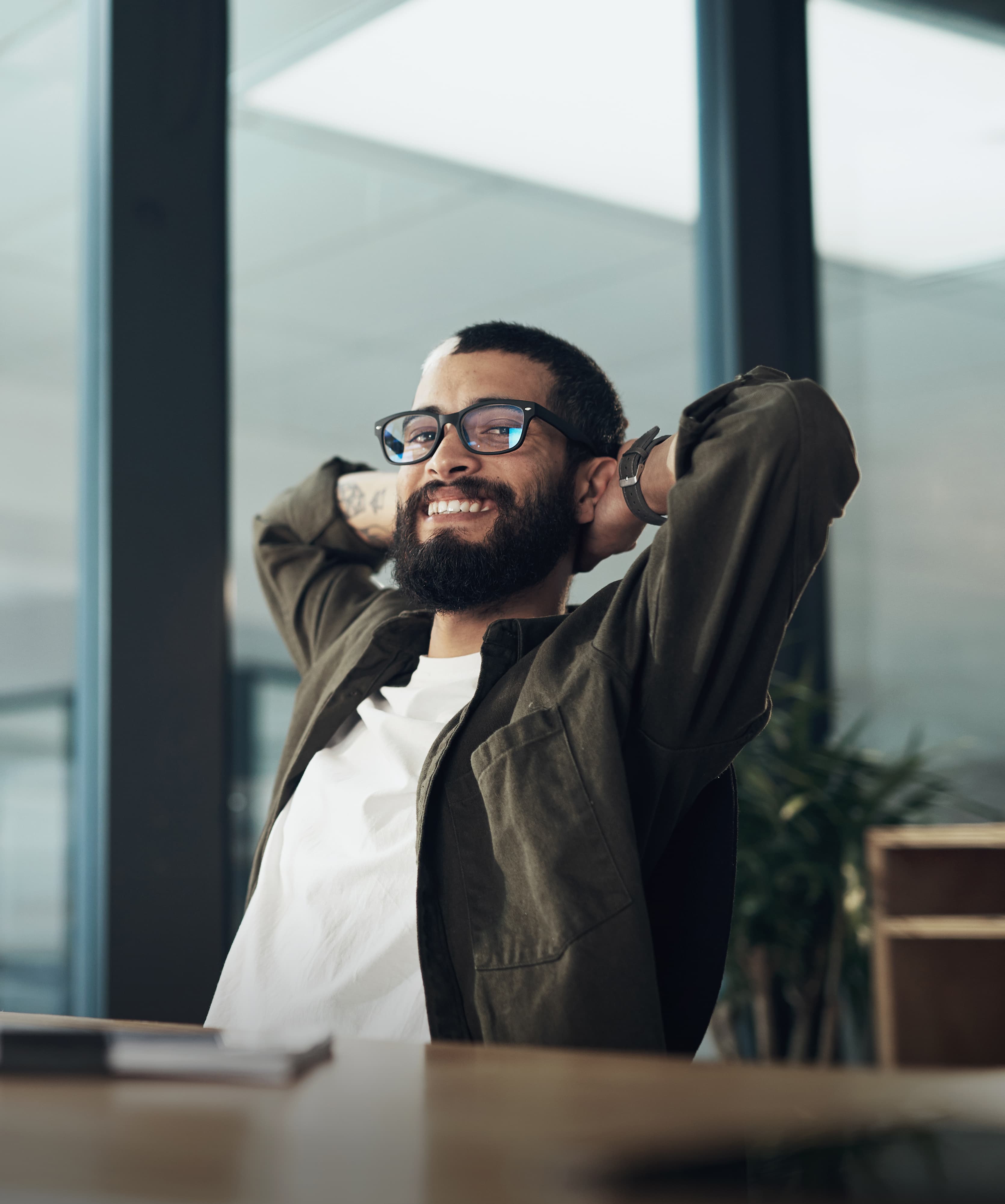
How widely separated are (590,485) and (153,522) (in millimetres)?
1022

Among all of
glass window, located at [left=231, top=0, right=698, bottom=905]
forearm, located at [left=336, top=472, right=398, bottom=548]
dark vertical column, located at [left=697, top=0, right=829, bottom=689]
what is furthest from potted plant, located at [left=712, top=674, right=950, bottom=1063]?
forearm, located at [left=336, top=472, right=398, bottom=548]

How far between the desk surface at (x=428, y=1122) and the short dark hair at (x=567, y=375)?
3.36 ft

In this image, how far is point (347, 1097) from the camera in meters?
0.60

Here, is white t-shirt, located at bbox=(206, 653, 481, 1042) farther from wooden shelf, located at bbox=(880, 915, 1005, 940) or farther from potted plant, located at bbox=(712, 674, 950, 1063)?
wooden shelf, located at bbox=(880, 915, 1005, 940)

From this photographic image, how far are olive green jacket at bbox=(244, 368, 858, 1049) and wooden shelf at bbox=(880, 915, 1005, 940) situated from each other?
1.64 metres

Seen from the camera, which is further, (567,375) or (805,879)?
(805,879)

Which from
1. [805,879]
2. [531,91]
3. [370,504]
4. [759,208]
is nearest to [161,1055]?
[370,504]

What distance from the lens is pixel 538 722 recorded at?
1.28 meters

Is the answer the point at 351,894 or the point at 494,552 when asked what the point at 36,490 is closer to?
the point at 494,552

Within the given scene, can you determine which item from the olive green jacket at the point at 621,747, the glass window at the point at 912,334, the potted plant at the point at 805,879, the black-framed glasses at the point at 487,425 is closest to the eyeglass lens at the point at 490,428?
the black-framed glasses at the point at 487,425

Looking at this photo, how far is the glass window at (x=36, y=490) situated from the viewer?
2258 mm

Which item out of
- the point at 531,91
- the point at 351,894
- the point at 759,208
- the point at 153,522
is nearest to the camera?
the point at 351,894

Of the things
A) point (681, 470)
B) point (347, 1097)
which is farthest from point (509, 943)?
point (347, 1097)

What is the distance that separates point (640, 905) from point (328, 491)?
983 mm
